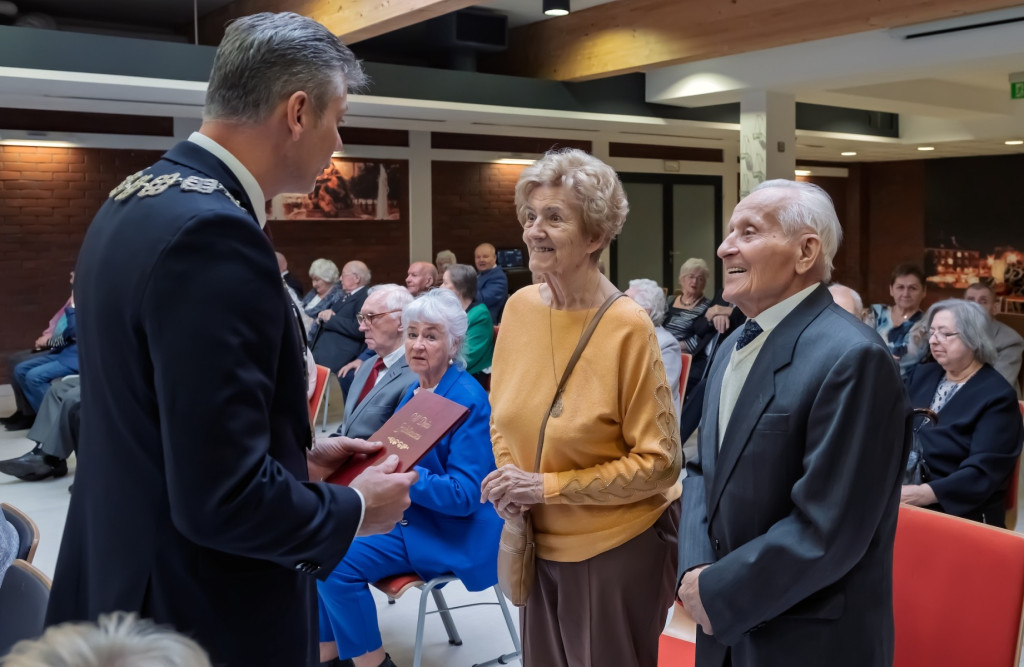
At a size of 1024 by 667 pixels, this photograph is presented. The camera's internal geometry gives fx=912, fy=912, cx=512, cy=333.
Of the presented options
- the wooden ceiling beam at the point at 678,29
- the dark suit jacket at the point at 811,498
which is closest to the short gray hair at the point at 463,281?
the wooden ceiling beam at the point at 678,29

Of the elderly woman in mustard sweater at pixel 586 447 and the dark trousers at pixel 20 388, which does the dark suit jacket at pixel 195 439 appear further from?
the dark trousers at pixel 20 388

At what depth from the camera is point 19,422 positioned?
8.41 meters

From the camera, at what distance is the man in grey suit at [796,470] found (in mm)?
1586

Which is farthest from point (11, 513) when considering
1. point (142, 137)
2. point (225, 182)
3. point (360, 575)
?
point (142, 137)

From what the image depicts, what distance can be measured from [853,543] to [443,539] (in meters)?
1.78

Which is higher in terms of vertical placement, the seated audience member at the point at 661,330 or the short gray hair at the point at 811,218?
the short gray hair at the point at 811,218

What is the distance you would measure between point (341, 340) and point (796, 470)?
21.8 ft

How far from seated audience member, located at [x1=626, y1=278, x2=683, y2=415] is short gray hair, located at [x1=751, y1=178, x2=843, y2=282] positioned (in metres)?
3.56

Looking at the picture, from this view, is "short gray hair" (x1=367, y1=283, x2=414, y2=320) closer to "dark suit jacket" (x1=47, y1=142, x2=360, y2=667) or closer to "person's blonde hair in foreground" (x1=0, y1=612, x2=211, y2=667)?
"dark suit jacket" (x1=47, y1=142, x2=360, y2=667)

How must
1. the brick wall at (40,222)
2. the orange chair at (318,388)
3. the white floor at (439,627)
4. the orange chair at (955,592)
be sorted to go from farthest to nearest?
the brick wall at (40,222) < the orange chair at (318,388) < the white floor at (439,627) < the orange chair at (955,592)

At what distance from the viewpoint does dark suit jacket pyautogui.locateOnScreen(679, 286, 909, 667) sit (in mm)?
1582

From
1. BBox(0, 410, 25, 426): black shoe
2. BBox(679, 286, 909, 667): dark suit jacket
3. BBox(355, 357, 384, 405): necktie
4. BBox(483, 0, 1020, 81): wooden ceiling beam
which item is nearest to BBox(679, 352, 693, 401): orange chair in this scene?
BBox(355, 357, 384, 405): necktie

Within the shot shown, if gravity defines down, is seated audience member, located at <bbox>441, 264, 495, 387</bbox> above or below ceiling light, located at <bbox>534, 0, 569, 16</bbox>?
below

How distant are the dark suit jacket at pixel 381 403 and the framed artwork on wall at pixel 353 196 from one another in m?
7.60
